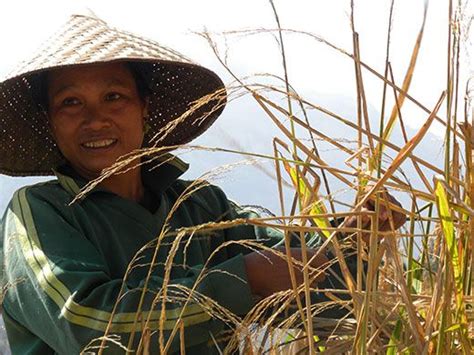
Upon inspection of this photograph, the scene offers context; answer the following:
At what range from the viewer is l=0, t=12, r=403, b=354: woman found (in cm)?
152

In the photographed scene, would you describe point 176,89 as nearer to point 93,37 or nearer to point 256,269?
point 93,37

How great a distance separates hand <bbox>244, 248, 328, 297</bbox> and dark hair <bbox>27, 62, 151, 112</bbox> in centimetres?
65

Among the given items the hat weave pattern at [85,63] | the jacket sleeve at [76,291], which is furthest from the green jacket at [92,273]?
the hat weave pattern at [85,63]

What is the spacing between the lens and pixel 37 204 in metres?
1.72

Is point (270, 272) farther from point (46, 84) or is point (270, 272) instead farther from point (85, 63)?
point (46, 84)

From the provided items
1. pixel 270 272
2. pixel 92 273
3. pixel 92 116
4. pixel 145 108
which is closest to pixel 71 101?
pixel 92 116

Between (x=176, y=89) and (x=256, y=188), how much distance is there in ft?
13.8

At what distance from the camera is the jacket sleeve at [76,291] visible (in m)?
1.50

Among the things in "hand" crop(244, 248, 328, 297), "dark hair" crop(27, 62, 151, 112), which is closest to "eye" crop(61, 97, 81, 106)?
"dark hair" crop(27, 62, 151, 112)

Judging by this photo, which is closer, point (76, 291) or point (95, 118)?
point (76, 291)

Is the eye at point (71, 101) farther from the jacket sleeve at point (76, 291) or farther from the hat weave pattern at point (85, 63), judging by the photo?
the jacket sleeve at point (76, 291)

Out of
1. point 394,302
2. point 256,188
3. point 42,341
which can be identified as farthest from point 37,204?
point 256,188

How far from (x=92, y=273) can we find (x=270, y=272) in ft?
0.95

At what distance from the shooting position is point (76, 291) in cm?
152
